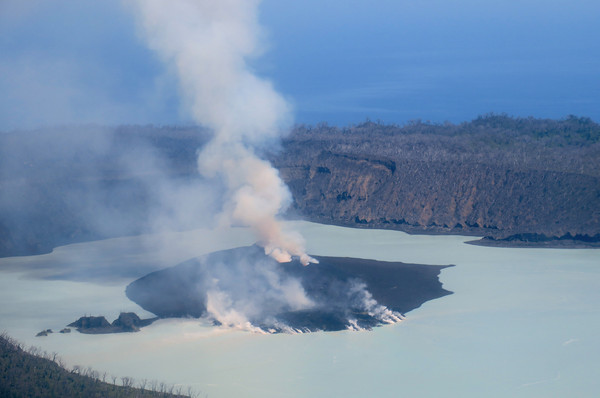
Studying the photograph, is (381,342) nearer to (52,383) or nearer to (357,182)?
(52,383)

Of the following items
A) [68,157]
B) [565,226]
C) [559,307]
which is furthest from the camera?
[68,157]

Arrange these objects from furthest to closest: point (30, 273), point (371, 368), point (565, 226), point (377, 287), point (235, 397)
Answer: point (565, 226), point (30, 273), point (377, 287), point (371, 368), point (235, 397)

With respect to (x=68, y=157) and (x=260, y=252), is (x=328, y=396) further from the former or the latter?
(x=68, y=157)

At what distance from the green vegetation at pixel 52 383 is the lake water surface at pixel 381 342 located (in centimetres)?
135

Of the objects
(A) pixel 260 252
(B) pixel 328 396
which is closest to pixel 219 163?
(A) pixel 260 252

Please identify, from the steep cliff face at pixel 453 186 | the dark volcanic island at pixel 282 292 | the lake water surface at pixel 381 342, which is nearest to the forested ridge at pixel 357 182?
the steep cliff face at pixel 453 186

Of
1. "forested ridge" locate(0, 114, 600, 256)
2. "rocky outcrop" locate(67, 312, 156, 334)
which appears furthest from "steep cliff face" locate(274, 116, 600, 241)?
"rocky outcrop" locate(67, 312, 156, 334)

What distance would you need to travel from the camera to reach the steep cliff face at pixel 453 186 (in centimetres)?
→ 4281

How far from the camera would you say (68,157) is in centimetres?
5931

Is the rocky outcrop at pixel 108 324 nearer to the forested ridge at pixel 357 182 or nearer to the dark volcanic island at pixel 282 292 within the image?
the dark volcanic island at pixel 282 292

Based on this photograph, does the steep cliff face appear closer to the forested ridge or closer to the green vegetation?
the forested ridge

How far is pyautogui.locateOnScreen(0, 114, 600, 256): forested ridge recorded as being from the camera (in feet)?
141

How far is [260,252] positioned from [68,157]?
3190cm

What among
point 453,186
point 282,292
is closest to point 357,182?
point 453,186
